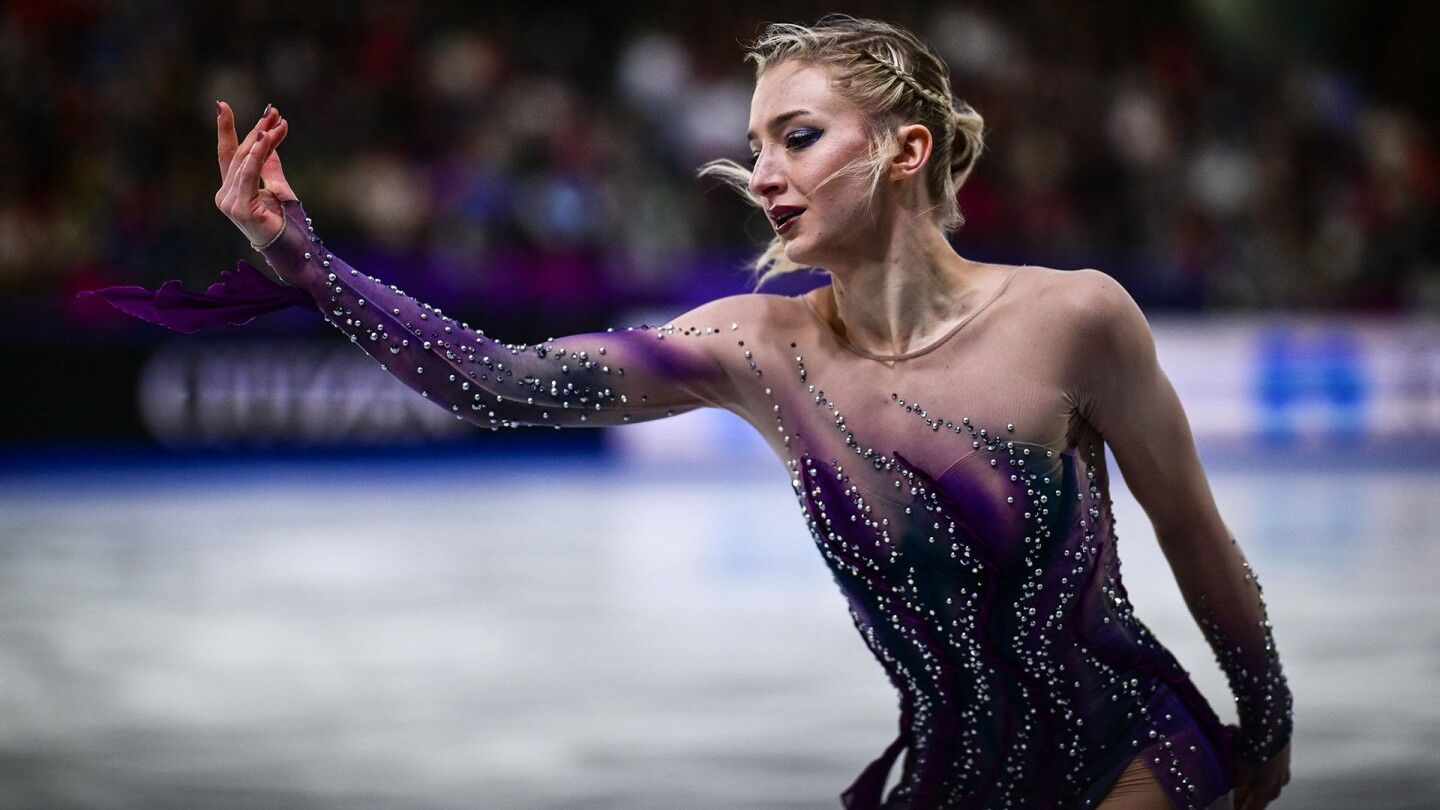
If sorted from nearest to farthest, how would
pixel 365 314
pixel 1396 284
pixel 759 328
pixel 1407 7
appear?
pixel 365 314
pixel 759 328
pixel 1396 284
pixel 1407 7

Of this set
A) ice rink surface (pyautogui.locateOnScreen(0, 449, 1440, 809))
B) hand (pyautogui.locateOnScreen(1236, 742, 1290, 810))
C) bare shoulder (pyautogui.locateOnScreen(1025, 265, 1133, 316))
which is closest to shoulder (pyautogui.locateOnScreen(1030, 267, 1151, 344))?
bare shoulder (pyautogui.locateOnScreen(1025, 265, 1133, 316))

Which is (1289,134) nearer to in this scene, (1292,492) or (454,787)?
(1292,492)

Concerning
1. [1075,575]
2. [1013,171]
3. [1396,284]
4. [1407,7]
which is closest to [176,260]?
[1013,171]

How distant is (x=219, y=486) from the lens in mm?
9906

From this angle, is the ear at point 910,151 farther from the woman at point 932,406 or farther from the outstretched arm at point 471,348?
the outstretched arm at point 471,348

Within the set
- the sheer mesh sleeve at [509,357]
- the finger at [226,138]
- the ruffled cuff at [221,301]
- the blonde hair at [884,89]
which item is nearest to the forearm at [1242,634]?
the blonde hair at [884,89]

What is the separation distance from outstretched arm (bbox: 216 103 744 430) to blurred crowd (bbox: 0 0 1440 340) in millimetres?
8070

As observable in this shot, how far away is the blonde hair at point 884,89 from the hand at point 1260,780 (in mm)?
916

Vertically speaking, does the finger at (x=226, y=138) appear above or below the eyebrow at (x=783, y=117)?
below

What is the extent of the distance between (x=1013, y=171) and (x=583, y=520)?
4.94 metres

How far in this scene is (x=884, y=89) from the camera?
2.25 metres

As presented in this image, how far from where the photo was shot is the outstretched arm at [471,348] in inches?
85.5

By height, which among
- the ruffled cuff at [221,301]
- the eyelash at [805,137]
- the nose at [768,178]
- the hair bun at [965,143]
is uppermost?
the hair bun at [965,143]

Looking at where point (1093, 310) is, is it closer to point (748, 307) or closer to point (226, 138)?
point (748, 307)
